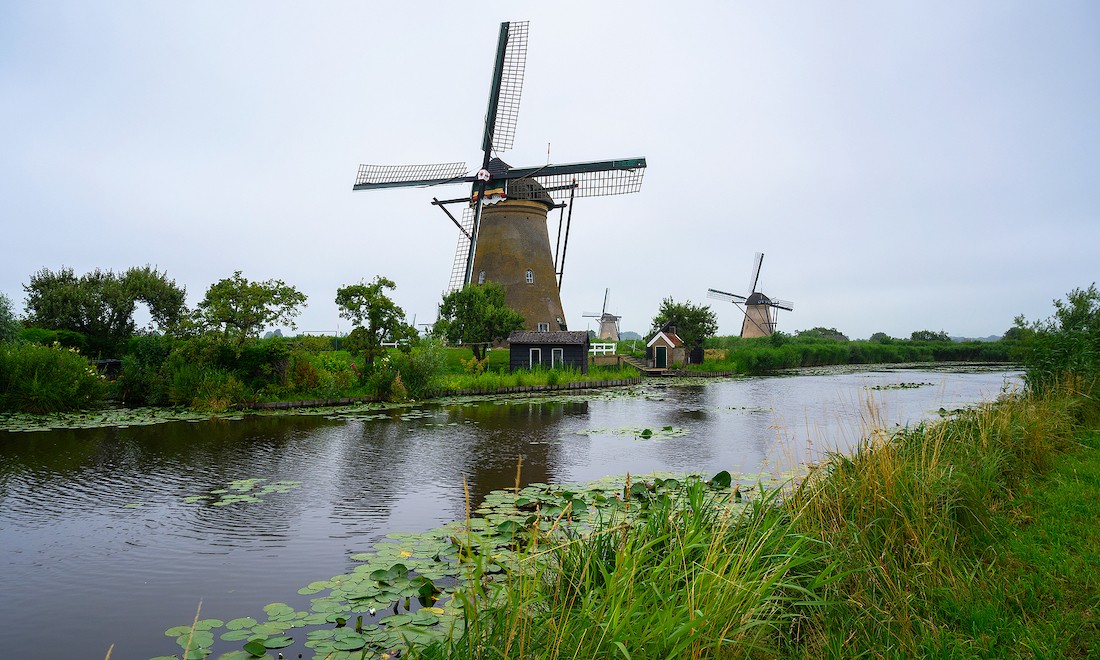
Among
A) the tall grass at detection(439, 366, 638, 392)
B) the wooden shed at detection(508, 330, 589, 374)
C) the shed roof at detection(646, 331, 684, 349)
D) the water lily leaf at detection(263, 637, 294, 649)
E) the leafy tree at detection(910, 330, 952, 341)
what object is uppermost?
the leafy tree at detection(910, 330, 952, 341)

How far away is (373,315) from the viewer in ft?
59.4

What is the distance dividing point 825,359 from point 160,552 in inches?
1789

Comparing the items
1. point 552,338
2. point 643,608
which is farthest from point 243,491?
point 552,338

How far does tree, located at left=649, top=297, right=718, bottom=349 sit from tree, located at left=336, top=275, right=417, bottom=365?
70.9 feet

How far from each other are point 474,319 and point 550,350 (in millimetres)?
3542

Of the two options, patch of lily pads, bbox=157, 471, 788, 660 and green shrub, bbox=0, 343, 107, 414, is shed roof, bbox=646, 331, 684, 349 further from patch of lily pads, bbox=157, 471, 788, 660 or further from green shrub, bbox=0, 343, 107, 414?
patch of lily pads, bbox=157, 471, 788, 660

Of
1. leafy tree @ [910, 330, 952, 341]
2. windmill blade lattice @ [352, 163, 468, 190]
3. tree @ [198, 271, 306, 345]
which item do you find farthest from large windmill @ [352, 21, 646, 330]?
leafy tree @ [910, 330, 952, 341]

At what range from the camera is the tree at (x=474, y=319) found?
2630 cm

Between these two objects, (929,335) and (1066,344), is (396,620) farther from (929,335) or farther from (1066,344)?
(929,335)

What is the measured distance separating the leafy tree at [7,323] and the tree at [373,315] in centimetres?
1021

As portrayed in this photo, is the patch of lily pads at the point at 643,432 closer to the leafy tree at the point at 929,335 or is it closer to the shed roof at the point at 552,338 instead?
the shed roof at the point at 552,338

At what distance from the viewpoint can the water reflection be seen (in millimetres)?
4500

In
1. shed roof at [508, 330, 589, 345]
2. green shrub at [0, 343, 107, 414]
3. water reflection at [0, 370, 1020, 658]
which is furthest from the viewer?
shed roof at [508, 330, 589, 345]

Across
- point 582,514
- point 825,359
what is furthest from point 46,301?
point 825,359
